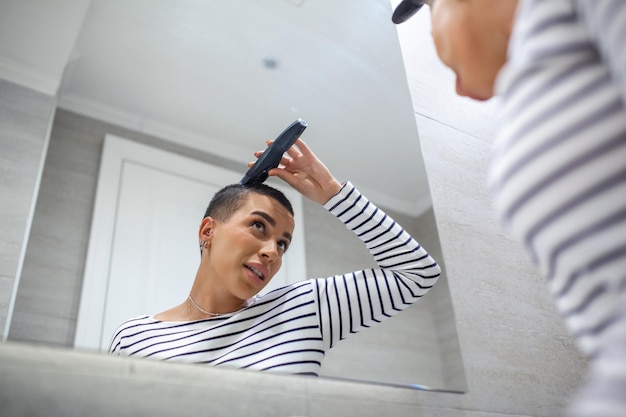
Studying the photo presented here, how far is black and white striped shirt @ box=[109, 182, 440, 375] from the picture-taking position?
83 centimetres

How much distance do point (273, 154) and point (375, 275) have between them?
301 millimetres

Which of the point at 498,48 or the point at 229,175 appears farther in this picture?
the point at 229,175

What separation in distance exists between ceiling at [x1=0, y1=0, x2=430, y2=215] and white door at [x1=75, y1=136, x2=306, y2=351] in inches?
2.4

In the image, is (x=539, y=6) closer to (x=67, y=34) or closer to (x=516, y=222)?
(x=516, y=222)

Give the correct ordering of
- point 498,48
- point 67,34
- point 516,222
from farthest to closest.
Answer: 1. point 67,34
2. point 498,48
3. point 516,222

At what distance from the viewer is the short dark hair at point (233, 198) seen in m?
0.97

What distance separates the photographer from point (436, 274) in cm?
107

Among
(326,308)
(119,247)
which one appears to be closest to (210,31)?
(119,247)

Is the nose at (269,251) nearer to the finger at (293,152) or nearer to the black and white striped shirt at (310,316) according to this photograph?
the black and white striped shirt at (310,316)

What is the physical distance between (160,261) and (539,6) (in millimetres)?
699

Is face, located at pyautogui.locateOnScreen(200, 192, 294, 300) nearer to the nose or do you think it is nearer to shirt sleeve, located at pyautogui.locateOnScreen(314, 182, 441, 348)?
the nose

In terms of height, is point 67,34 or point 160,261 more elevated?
point 67,34

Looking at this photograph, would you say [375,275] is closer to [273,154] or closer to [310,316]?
[310,316]

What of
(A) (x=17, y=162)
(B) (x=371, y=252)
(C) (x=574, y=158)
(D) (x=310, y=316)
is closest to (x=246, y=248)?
(D) (x=310, y=316)
